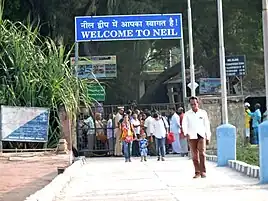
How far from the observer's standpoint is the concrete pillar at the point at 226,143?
18.2m

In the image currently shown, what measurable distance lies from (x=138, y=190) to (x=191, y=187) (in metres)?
1.03

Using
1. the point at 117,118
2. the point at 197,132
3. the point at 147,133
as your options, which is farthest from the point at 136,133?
the point at 197,132

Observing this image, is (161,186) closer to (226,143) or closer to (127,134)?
(226,143)

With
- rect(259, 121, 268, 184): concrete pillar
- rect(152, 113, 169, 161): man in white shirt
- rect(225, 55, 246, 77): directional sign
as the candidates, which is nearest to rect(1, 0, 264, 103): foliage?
rect(225, 55, 246, 77): directional sign

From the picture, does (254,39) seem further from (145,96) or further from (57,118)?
(57,118)

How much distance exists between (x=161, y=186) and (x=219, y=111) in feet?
41.2

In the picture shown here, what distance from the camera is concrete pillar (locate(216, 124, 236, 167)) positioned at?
59.6ft

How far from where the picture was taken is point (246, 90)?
38938 millimetres

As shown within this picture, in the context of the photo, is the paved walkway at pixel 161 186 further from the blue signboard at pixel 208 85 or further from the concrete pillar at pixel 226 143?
the blue signboard at pixel 208 85

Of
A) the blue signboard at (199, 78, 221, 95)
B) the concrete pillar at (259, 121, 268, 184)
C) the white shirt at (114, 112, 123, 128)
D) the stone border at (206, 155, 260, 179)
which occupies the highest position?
the blue signboard at (199, 78, 221, 95)

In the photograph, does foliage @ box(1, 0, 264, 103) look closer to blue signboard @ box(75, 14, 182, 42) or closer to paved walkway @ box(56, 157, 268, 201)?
blue signboard @ box(75, 14, 182, 42)

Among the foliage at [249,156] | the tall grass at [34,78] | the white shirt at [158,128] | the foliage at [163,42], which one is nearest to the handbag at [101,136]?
the tall grass at [34,78]

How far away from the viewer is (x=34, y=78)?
83.5 ft

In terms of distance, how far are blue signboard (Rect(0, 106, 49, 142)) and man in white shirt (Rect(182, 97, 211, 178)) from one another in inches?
429
